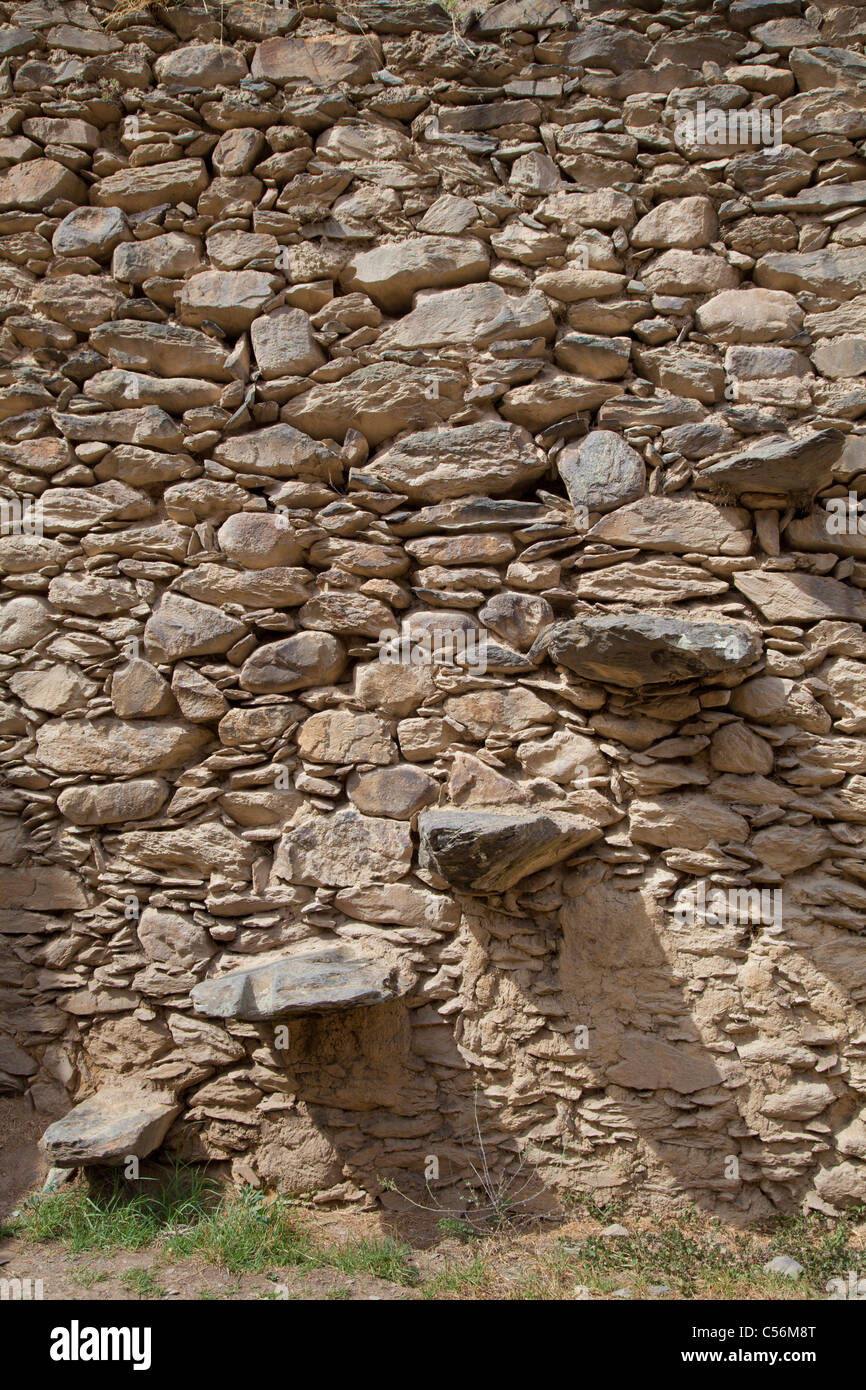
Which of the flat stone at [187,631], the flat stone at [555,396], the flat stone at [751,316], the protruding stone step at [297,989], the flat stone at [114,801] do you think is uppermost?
A: the flat stone at [751,316]

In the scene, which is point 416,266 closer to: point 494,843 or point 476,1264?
point 494,843

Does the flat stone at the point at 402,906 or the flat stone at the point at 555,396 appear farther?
the flat stone at the point at 555,396

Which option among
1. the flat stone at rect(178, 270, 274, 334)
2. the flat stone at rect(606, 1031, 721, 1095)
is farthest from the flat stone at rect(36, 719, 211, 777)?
the flat stone at rect(606, 1031, 721, 1095)

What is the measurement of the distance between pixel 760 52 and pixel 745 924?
3.87 metres

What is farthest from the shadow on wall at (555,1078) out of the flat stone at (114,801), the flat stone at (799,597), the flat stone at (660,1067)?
the flat stone at (799,597)

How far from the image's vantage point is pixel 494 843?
3.04 m

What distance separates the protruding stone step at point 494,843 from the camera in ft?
9.96

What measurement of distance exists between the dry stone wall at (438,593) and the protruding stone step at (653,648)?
2cm

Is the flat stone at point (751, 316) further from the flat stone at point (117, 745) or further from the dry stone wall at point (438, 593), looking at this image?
the flat stone at point (117, 745)

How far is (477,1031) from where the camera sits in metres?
3.21

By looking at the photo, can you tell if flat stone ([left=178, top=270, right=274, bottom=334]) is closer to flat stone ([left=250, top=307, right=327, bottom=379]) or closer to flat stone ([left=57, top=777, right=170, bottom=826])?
flat stone ([left=250, top=307, right=327, bottom=379])

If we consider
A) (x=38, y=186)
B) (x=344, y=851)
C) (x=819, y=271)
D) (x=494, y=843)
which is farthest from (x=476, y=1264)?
(x=38, y=186)

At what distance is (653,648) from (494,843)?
3.08 feet

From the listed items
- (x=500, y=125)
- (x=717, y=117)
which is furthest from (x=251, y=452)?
(x=717, y=117)
